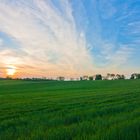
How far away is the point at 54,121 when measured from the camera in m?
11.5

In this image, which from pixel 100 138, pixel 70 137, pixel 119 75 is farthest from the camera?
pixel 119 75

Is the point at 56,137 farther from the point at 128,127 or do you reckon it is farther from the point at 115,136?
the point at 128,127

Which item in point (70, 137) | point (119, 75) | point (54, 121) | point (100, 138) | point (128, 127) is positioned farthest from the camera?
point (119, 75)

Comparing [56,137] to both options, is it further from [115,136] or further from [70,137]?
[115,136]

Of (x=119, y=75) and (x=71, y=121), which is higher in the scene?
A: (x=119, y=75)

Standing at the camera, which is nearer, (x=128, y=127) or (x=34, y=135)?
(x=34, y=135)

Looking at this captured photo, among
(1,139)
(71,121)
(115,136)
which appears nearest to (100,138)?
(115,136)

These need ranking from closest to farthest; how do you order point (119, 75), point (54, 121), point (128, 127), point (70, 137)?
1. point (70, 137)
2. point (128, 127)
3. point (54, 121)
4. point (119, 75)

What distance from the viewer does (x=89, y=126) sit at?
937cm

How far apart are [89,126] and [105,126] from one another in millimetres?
562

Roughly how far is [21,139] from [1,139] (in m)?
0.79

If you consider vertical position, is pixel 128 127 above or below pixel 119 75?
below

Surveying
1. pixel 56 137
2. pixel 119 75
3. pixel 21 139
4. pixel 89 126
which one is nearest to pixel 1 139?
pixel 21 139

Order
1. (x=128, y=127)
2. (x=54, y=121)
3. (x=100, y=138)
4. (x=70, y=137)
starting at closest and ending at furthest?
(x=100, y=138)
(x=70, y=137)
(x=128, y=127)
(x=54, y=121)
